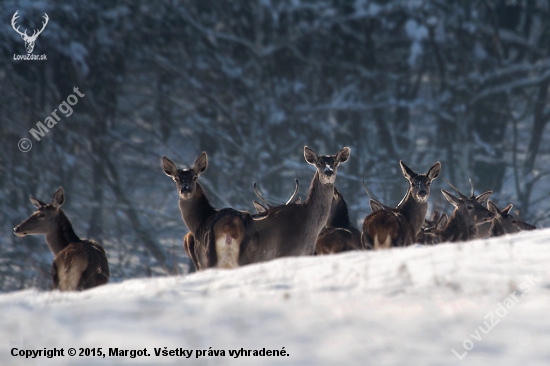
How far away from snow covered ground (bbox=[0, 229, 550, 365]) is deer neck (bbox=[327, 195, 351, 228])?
5768 millimetres

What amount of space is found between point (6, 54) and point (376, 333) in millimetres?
37048

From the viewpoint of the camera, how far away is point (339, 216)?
12.5m

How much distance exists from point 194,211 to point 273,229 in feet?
4.26

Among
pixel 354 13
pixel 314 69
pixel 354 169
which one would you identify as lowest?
pixel 354 169

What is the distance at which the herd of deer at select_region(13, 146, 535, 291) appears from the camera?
10148 millimetres

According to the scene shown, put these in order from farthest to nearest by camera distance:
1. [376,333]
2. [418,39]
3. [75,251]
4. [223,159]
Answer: [418,39]
[223,159]
[75,251]
[376,333]

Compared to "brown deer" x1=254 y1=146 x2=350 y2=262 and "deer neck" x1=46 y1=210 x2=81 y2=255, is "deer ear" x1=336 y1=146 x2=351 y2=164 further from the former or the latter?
"deer neck" x1=46 y1=210 x2=81 y2=255

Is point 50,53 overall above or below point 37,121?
above

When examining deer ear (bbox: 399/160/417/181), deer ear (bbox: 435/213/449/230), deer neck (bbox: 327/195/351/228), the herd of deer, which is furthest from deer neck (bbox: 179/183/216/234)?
deer ear (bbox: 435/213/449/230)

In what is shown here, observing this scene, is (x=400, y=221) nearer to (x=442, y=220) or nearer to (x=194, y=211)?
(x=194, y=211)

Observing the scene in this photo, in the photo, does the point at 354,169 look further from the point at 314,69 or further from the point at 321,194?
the point at 321,194

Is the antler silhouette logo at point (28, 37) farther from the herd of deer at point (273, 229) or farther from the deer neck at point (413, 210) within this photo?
the deer neck at point (413, 210)

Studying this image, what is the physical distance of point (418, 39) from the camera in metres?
43.4

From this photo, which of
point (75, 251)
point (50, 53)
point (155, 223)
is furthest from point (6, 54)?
point (75, 251)
